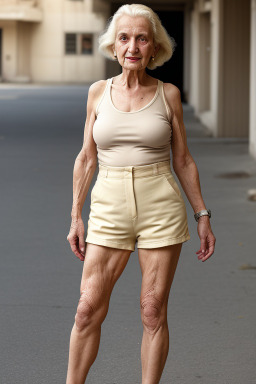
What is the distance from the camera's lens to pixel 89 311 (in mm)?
3828

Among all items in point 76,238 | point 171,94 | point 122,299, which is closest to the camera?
point 171,94

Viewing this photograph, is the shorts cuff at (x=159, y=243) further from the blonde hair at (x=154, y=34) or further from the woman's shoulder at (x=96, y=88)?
the blonde hair at (x=154, y=34)

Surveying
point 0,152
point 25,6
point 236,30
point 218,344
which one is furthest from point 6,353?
point 25,6

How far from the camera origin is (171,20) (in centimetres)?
4025

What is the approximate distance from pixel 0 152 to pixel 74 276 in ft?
33.2

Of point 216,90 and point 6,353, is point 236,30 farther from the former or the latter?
point 6,353

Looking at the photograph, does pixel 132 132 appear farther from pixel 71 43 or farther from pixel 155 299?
pixel 71 43

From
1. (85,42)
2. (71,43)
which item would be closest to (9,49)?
(71,43)

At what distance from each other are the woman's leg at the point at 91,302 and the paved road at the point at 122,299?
33.8 inches

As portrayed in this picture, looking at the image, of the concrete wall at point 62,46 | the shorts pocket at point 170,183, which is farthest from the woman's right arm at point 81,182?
the concrete wall at point 62,46

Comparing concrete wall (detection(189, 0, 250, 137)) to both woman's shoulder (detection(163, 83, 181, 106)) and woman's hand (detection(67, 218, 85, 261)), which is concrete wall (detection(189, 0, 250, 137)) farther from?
woman's hand (detection(67, 218, 85, 261))

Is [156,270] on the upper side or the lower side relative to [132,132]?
lower

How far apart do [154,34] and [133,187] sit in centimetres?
65

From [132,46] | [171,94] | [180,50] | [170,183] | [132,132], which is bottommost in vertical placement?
[170,183]
